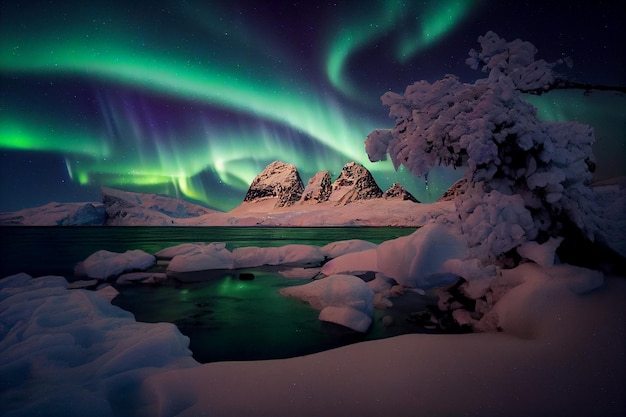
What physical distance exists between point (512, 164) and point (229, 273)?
15.3 metres

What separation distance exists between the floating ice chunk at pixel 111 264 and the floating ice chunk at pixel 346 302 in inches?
507

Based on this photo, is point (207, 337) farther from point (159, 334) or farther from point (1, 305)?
point (1, 305)

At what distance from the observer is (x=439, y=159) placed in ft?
21.3

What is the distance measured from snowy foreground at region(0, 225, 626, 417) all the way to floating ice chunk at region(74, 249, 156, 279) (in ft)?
35.1

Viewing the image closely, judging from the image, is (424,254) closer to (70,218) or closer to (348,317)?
(348,317)

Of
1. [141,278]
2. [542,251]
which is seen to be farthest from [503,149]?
[141,278]

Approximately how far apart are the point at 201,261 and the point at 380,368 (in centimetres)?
1661

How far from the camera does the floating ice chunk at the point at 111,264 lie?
15.6 metres

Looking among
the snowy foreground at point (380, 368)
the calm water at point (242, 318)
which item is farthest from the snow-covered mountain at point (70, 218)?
the snowy foreground at point (380, 368)

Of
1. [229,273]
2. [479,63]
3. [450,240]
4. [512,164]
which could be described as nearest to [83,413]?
[512,164]

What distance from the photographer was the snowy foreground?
291cm

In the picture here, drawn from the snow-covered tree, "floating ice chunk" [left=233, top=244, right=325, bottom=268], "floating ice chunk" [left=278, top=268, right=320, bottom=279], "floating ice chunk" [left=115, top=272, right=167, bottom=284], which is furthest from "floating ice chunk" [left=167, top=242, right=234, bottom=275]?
the snow-covered tree

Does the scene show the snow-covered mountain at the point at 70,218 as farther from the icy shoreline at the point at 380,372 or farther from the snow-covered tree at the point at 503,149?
the snow-covered tree at the point at 503,149

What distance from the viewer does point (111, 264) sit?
16.1 m
